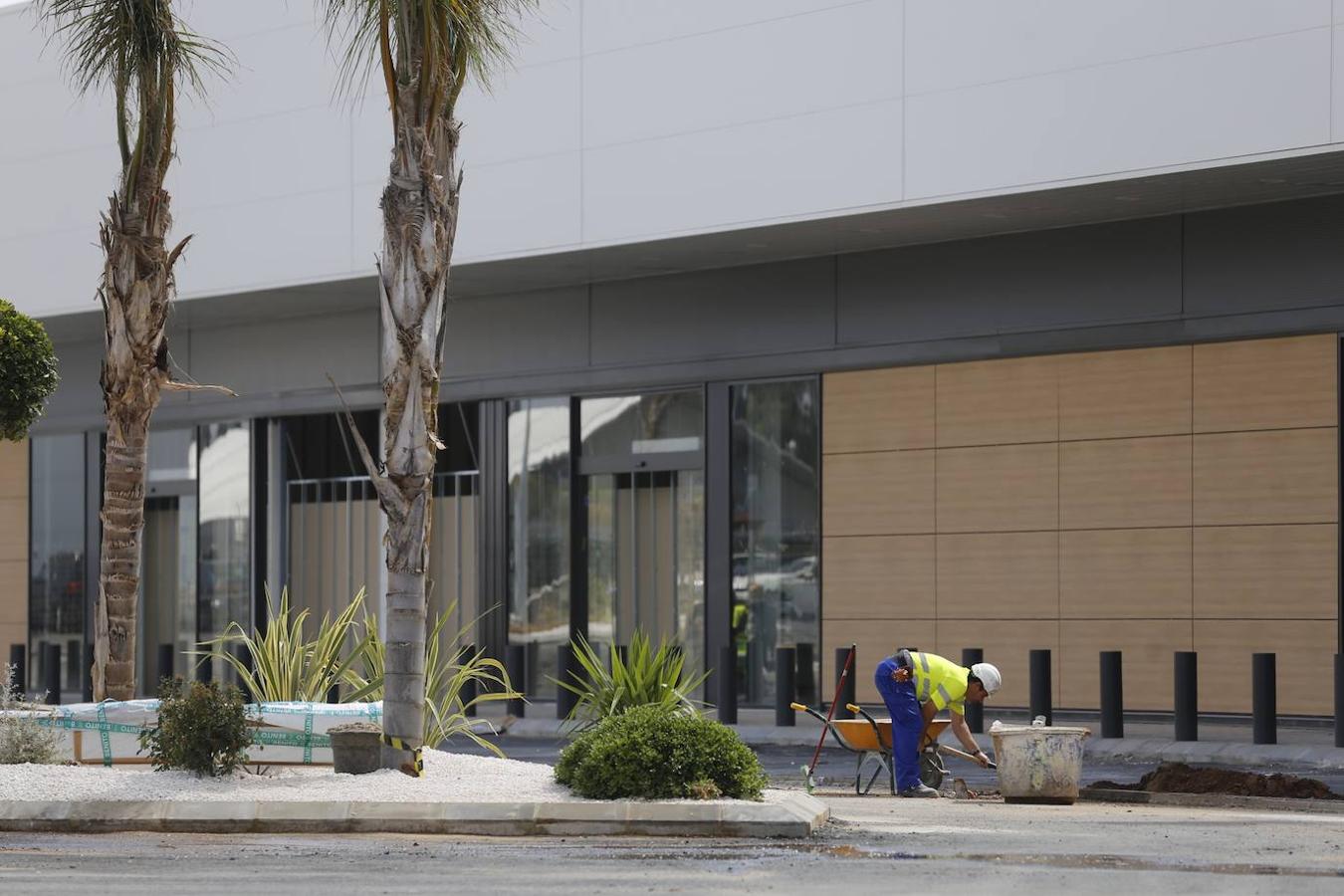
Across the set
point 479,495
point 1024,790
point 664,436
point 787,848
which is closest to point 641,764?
point 787,848

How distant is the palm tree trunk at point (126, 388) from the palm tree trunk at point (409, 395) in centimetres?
355

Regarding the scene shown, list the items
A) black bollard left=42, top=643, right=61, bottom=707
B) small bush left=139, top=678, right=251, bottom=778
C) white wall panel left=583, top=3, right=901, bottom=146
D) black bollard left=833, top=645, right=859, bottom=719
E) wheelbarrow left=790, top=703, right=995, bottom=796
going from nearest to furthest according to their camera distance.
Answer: small bush left=139, top=678, right=251, bottom=778
wheelbarrow left=790, top=703, right=995, bottom=796
white wall panel left=583, top=3, right=901, bottom=146
black bollard left=833, top=645, right=859, bottom=719
black bollard left=42, top=643, right=61, bottom=707

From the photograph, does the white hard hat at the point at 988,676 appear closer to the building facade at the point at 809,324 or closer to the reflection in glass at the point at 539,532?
the building facade at the point at 809,324

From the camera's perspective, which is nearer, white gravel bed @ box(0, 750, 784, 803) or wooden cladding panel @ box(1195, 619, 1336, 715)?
white gravel bed @ box(0, 750, 784, 803)

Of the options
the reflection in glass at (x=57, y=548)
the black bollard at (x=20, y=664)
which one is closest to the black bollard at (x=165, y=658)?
the black bollard at (x=20, y=664)

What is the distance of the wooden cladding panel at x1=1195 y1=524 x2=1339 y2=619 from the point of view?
2166cm

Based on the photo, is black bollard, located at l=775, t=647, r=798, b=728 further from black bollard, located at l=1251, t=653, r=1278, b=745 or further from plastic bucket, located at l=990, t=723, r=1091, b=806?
plastic bucket, located at l=990, t=723, r=1091, b=806

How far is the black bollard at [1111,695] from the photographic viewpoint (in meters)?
20.5

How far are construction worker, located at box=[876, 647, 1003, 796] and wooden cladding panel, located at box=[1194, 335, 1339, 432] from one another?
7.81 m

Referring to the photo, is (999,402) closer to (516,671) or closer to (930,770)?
(516,671)

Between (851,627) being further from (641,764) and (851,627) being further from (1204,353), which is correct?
(641,764)

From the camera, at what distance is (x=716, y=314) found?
1030 inches

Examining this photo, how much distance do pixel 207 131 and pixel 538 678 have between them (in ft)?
30.3

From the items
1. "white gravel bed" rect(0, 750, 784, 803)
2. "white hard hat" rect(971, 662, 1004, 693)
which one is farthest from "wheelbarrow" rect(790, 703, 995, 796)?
"white gravel bed" rect(0, 750, 784, 803)
